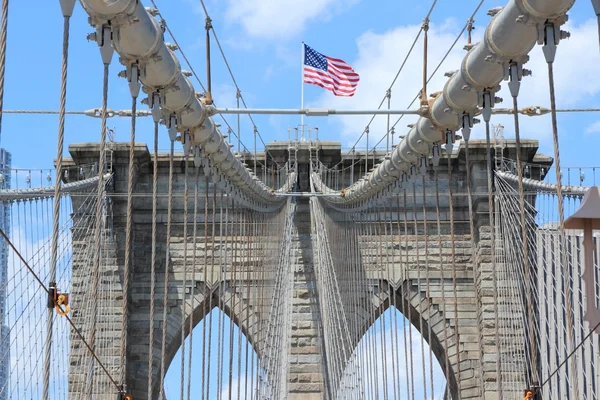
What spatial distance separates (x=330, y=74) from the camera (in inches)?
695

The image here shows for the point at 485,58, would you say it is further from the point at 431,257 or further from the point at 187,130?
the point at 431,257

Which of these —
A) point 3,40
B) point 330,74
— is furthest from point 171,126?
point 330,74

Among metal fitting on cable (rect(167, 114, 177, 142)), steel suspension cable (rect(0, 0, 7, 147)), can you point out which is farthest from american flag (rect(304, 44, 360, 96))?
steel suspension cable (rect(0, 0, 7, 147))

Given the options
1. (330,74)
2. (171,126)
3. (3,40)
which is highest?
(330,74)

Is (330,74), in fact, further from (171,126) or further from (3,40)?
(3,40)

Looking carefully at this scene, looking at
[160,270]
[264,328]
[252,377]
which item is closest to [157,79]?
[252,377]

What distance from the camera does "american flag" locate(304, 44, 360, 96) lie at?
1753 cm

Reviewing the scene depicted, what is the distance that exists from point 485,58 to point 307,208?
13065 millimetres

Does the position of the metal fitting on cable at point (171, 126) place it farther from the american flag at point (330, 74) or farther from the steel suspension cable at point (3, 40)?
the american flag at point (330, 74)

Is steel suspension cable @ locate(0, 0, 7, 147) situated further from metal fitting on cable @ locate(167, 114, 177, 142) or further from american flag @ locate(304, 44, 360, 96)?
american flag @ locate(304, 44, 360, 96)

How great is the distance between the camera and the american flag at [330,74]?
17.5 metres

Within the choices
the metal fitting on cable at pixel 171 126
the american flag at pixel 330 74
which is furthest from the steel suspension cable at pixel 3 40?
the american flag at pixel 330 74

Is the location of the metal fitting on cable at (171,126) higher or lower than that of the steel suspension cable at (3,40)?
higher

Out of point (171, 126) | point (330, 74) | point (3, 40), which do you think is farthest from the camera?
point (330, 74)
